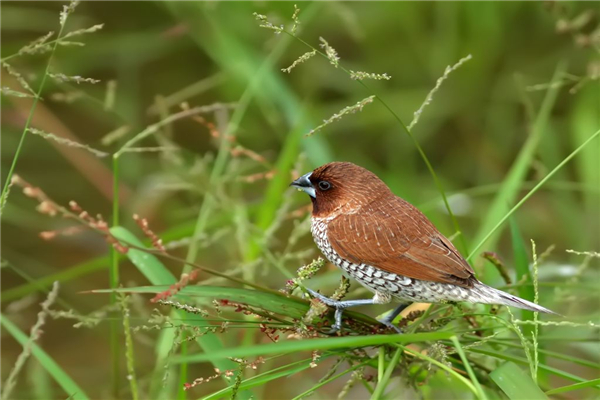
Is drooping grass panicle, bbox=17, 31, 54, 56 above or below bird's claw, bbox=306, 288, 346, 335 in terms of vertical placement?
above

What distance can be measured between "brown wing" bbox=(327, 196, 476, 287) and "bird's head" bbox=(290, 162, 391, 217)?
0.04m

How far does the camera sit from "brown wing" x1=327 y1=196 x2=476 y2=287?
2.67 metres

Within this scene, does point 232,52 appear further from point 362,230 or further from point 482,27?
point 362,230

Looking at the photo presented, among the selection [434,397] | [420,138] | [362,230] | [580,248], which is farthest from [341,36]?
[362,230]

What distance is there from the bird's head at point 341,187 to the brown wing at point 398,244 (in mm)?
44

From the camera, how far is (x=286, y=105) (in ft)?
16.4

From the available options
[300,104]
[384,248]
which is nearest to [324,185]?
[384,248]

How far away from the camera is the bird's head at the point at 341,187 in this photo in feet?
9.51

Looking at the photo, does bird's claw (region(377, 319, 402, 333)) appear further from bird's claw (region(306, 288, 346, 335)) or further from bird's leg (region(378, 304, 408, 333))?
bird's claw (region(306, 288, 346, 335))

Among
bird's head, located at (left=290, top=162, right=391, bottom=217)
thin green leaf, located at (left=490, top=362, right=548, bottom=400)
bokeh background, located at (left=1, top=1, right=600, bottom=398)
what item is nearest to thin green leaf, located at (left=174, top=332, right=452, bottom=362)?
thin green leaf, located at (left=490, top=362, right=548, bottom=400)

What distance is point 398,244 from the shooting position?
2742 mm

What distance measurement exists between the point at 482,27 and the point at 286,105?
5.38 ft

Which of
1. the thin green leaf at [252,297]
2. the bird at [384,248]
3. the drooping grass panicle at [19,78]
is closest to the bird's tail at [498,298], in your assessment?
the bird at [384,248]

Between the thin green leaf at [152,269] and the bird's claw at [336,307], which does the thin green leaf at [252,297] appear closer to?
the bird's claw at [336,307]
